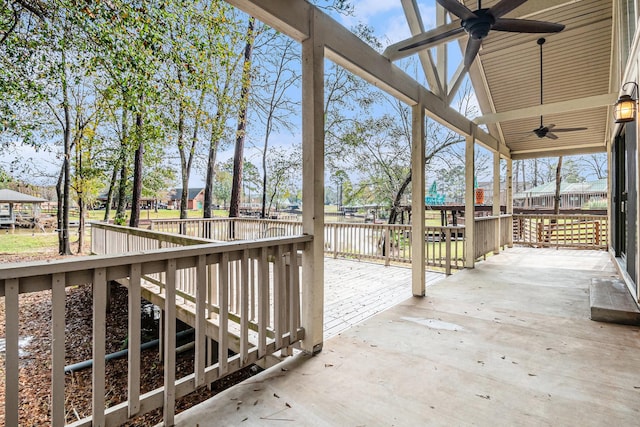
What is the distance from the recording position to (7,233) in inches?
276

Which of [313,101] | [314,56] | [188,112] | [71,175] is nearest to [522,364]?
[313,101]

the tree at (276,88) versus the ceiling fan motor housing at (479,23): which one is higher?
the tree at (276,88)

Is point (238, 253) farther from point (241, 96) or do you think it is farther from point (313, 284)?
point (241, 96)

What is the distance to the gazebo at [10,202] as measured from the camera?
6.42 m

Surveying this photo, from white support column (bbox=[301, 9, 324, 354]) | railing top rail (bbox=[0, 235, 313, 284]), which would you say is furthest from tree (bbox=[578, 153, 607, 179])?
railing top rail (bbox=[0, 235, 313, 284])

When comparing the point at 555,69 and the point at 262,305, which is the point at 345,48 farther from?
the point at 555,69

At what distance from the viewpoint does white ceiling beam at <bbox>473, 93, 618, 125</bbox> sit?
5531mm

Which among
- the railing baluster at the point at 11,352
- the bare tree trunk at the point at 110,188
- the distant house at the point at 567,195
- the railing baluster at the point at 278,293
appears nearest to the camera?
the railing baluster at the point at 11,352

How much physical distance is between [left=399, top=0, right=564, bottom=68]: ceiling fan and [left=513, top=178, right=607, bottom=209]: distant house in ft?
54.5

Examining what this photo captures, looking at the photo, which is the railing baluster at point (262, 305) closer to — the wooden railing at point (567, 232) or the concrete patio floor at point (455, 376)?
the concrete patio floor at point (455, 376)

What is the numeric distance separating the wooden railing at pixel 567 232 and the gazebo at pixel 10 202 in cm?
1250

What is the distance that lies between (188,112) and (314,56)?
6478 mm

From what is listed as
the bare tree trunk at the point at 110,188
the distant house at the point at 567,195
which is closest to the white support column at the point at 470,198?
the bare tree trunk at the point at 110,188

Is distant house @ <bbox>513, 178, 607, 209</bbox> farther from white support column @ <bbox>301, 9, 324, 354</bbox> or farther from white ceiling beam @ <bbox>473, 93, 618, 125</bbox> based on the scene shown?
white support column @ <bbox>301, 9, 324, 354</bbox>
